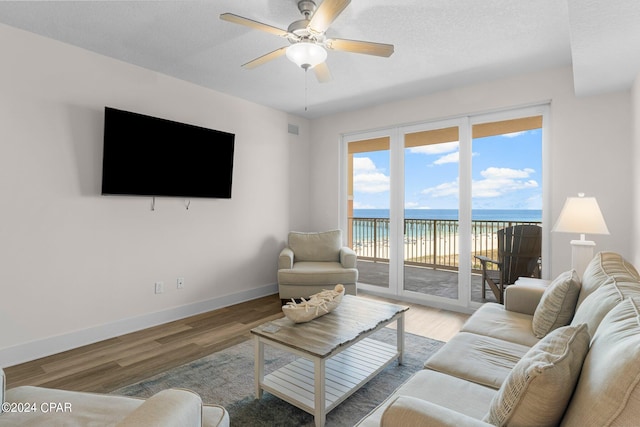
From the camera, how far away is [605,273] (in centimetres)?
178

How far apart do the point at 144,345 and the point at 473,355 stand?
2678 millimetres

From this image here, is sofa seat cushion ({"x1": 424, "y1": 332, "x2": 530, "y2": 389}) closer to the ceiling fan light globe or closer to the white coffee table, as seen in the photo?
the white coffee table

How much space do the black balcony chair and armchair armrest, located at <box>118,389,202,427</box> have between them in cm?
342

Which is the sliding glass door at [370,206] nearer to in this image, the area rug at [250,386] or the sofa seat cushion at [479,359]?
the area rug at [250,386]

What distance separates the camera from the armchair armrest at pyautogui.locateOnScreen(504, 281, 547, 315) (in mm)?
2369

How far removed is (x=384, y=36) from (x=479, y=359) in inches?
94.5

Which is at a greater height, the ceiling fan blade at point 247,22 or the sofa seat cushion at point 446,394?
the ceiling fan blade at point 247,22

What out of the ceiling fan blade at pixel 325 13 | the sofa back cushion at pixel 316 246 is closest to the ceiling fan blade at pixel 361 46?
the ceiling fan blade at pixel 325 13

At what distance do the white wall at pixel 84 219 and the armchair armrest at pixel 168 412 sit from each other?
241 cm

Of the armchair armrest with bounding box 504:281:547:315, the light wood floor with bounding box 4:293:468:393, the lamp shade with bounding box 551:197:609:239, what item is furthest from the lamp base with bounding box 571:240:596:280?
the light wood floor with bounding box 4:293:468:393

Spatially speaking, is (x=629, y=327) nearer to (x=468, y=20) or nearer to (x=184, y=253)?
(x=468, y=20)

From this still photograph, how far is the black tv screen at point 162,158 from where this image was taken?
300 cm

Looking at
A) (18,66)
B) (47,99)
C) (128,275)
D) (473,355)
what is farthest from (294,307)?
(18,66)

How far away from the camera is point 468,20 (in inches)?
96.0
